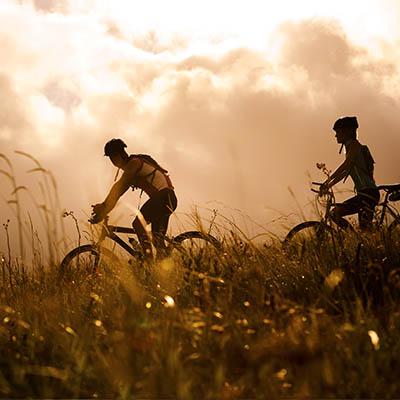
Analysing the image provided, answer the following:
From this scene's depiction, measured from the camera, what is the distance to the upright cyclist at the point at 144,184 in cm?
639

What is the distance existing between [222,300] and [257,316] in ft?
1.15

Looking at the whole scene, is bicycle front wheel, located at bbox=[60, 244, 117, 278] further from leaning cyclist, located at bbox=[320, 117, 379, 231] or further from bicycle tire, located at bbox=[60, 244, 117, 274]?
leaning cyclist, located at bbox=[320, 117, 379, 231]

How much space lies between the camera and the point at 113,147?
6.51m

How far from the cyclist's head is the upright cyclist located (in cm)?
277

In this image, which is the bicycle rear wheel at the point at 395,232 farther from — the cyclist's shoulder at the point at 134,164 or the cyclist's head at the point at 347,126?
the cyclist's shoulder at the point at 134,164

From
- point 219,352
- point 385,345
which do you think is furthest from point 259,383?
point 385,345

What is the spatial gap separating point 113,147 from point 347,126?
12.0ft

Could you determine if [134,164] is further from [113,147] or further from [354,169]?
[354,169]

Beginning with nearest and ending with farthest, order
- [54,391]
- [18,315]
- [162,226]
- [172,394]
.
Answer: [172,394] < [54,391] < [18,315] < [162,226]

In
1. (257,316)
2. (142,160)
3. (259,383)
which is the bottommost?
(259,383)

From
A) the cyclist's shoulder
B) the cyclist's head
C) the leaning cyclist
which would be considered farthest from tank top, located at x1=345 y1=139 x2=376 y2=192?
the cyclist's shoulder

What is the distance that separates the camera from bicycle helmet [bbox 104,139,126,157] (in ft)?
21.3

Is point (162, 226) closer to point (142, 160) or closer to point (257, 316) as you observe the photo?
point (142, 160)

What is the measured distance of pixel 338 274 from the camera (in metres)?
3.15
